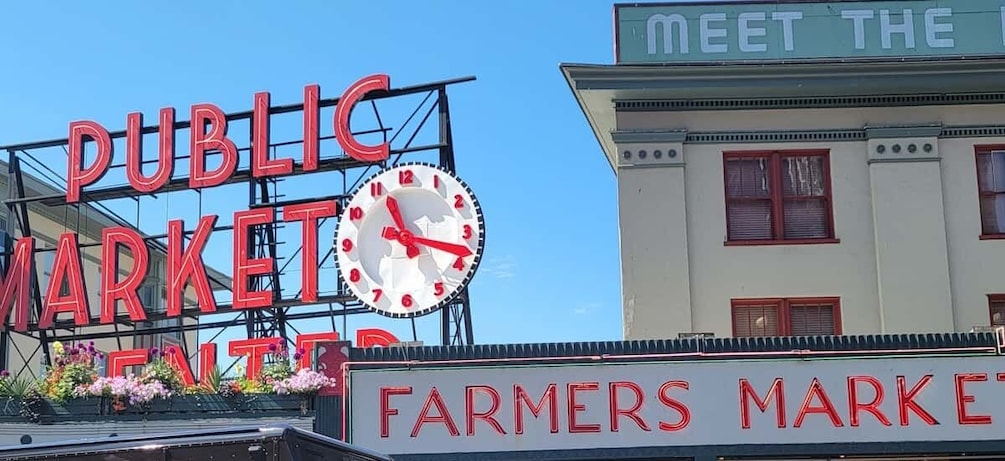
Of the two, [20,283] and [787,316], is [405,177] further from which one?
[20,283]

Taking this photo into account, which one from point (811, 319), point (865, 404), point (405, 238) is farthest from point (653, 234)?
point (405, 238)

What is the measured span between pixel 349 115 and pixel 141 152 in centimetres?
524

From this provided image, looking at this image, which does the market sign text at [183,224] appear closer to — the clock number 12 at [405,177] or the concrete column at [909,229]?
the clock number 12 at [405,177]

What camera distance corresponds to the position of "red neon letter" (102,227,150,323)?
90.9 ft

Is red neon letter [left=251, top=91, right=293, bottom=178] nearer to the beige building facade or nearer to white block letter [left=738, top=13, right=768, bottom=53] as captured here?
the beige building facade

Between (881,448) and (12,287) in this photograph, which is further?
(12,287)

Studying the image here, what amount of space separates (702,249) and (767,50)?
150 inches

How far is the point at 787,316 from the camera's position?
21.6 metres

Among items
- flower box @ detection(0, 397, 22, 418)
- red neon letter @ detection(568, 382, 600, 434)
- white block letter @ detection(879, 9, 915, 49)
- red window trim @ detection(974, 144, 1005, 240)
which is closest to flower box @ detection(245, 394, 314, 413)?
flower box @ detection(0, 397, 22, 418)

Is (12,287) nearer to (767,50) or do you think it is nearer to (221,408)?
(221,408)

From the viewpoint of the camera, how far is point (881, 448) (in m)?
18.0

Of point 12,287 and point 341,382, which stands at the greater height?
point 12,287

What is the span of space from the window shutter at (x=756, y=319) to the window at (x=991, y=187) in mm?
3891

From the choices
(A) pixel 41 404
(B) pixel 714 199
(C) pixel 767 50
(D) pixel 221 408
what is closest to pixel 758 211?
(B) pixel 714 199
